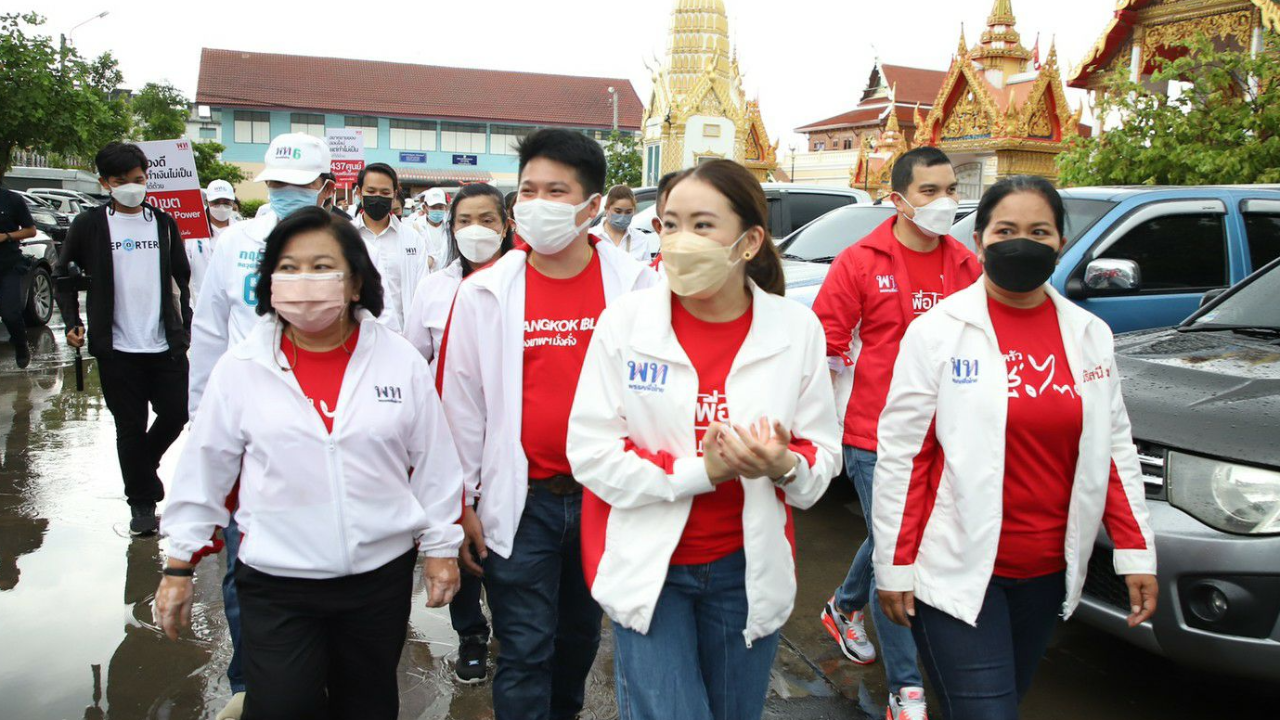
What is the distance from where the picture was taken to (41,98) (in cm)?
1792

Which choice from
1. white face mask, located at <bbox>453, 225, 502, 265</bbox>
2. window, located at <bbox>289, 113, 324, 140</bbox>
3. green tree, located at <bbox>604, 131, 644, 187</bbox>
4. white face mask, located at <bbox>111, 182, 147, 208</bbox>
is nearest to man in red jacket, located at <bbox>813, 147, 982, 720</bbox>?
white face mask, located at <bbox>453, 225, 502, 265</bbox>

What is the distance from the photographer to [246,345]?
262 centimetres

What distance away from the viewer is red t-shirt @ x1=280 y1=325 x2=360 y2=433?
2594 millimetres

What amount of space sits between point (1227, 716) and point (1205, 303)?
2.13m

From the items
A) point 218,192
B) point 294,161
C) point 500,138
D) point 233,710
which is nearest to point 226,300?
point 294,161

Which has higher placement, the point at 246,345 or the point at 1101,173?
the point at 1101,173

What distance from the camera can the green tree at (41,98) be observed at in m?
17.8

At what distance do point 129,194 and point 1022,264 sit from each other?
4.74m

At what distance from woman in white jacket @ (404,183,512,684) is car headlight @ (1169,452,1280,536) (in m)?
2.56

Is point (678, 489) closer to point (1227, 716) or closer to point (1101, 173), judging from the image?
point (1227, 716)

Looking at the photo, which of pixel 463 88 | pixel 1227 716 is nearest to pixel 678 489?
pixel 1227 716

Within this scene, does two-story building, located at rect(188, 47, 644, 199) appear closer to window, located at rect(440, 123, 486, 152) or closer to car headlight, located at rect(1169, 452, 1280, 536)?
window, located at rect(440, 123, 486, 152)

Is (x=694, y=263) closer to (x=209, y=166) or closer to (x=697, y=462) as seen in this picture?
(x=697, y=462)

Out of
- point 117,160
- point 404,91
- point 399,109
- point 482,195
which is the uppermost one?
point 404,91
